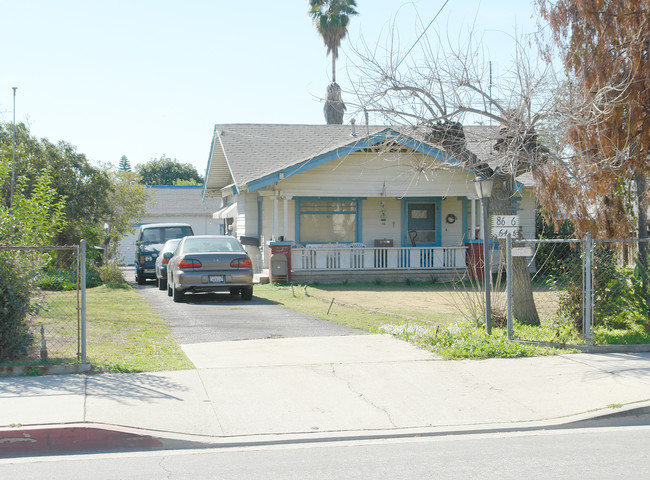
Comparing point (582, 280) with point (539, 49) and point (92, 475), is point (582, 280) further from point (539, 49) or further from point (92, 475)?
point (92, 475)

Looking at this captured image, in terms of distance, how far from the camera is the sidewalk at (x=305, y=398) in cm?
611

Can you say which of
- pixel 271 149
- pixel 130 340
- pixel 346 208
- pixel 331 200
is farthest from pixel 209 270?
pixel 271 149

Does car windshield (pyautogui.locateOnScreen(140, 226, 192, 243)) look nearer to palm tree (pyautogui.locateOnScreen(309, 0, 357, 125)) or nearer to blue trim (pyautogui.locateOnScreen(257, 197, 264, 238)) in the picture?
blue trim (pyautogui.locateOnScreen(257, 197, 264, 238))

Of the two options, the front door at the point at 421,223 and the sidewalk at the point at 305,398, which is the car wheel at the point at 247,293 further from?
the front door at the point at 421,223

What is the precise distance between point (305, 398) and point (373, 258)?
14536 millimetres

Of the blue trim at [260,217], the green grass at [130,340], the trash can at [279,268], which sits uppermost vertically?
the blue trim at [260,217]

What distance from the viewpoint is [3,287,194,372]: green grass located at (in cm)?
844

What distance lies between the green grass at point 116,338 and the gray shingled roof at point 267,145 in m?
8.21

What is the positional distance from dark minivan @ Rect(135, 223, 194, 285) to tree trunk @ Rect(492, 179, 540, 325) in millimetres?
13509

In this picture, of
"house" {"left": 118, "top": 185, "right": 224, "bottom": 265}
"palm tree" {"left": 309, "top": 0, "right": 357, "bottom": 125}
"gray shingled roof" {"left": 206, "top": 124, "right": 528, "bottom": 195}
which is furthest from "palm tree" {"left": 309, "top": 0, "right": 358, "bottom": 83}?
"gray shingled roof" {"left": 206, "top": 124, "right": 528, "bottom": 195}

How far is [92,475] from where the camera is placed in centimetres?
523

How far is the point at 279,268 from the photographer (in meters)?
20.2

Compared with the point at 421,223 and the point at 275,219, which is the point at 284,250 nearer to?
the point at 275,219

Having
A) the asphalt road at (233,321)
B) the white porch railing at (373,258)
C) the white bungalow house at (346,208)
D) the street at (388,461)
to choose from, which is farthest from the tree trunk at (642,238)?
the white porch railing at (373,258)
